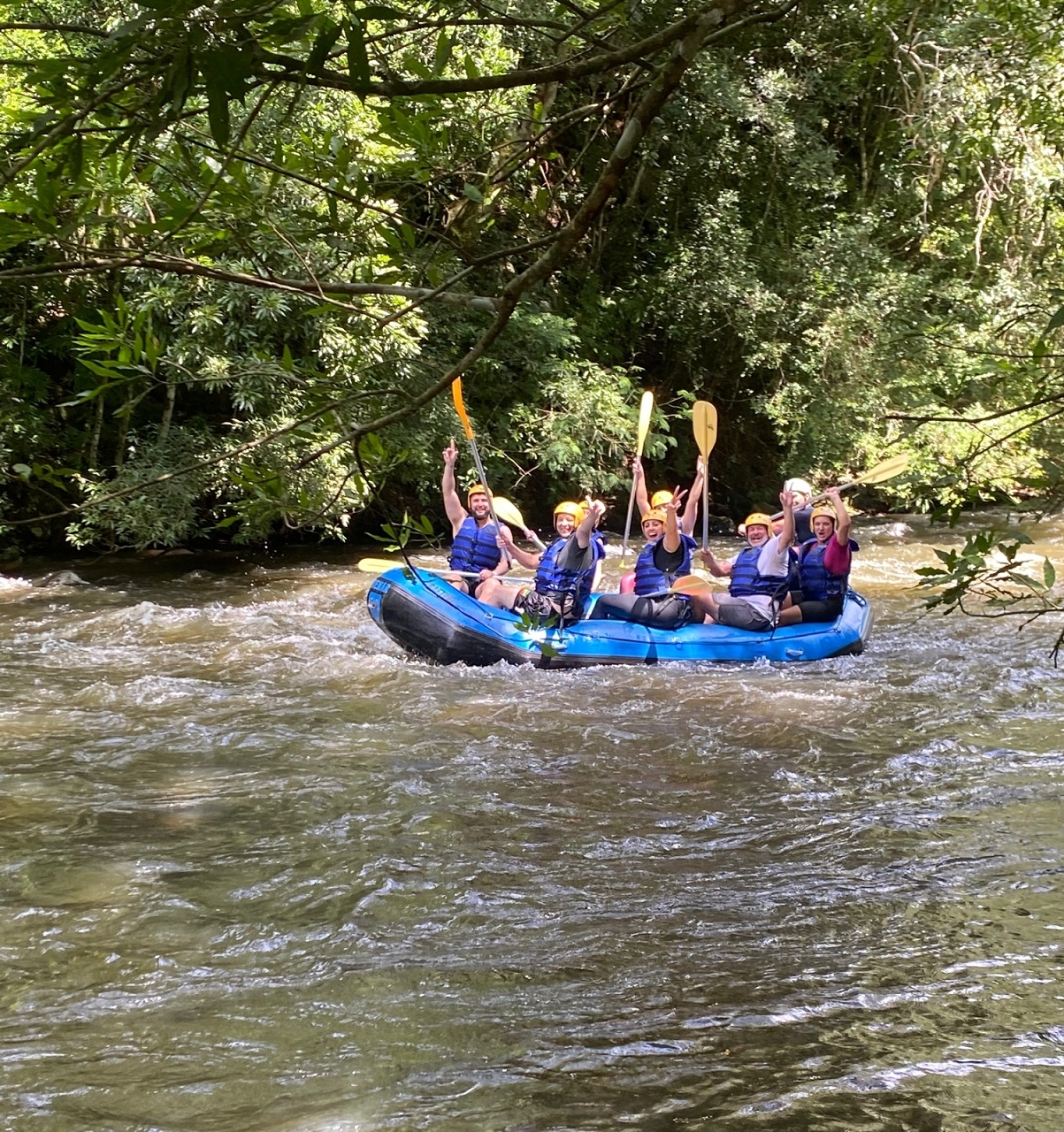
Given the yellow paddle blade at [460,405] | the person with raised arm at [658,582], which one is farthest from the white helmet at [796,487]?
the yellow paddle blade at [460,405]

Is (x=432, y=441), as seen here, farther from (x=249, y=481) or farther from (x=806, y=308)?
(x=249, y=481)

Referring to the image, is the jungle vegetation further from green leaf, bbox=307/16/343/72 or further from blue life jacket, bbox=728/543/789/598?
green leaf, bbox=307/16/343/72

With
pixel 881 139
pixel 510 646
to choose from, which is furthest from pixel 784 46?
pixel 510 646

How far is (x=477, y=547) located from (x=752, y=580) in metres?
2.02

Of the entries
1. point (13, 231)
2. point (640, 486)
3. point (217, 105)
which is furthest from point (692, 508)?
point (217, 105)

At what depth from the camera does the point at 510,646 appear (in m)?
7.39

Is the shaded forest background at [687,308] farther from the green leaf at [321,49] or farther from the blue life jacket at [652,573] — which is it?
the green leaf at [321,49]

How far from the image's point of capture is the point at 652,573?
806cm

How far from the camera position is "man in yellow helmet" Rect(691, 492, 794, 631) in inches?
308

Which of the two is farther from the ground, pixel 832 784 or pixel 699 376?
pixel 699 376

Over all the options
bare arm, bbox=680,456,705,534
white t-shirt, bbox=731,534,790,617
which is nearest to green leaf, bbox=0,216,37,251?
white t-shirt, bbox=731,534,790,617

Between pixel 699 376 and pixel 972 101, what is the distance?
13.9 ft

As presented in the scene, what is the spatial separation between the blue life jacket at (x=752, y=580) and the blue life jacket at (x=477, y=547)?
1.75 metres

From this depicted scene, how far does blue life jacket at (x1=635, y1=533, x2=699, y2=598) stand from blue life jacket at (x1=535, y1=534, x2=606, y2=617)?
459 millimetres
